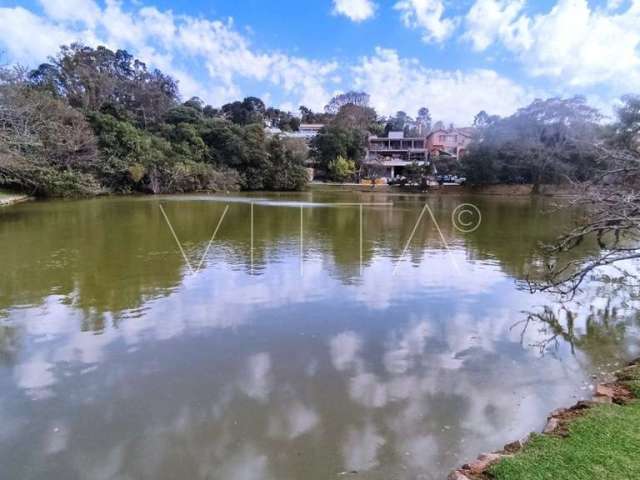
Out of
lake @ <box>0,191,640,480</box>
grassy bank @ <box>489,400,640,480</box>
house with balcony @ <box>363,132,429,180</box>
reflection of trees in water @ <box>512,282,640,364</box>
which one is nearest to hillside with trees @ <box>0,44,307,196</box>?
house with balcony @ <box>363,132,429,180</box>

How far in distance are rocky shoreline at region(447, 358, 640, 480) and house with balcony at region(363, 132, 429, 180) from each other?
39483 millimetres

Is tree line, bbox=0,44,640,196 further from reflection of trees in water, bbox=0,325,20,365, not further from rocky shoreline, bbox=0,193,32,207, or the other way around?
reflection of trees in water, bbox=0,325,20,365

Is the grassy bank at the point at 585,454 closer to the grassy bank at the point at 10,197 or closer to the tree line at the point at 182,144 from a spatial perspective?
the tree line at the point at 182,144

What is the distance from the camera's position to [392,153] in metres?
48.1

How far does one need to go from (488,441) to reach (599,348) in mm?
2492

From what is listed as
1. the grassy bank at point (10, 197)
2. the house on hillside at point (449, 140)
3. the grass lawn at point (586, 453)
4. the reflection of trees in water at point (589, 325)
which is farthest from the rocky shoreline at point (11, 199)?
the house on hillside at point (449, 140)

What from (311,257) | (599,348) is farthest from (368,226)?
(599,348)

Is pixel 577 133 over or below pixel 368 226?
over

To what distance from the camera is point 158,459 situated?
2.74 m

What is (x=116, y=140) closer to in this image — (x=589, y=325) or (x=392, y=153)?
(x=589, y=325)

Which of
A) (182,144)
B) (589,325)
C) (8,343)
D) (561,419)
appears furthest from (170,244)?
(182,144)

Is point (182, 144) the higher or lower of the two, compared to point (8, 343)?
higher

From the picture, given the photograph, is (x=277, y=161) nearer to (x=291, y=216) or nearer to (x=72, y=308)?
(x=291, y=216)

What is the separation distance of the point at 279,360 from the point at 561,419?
242 centimetres
